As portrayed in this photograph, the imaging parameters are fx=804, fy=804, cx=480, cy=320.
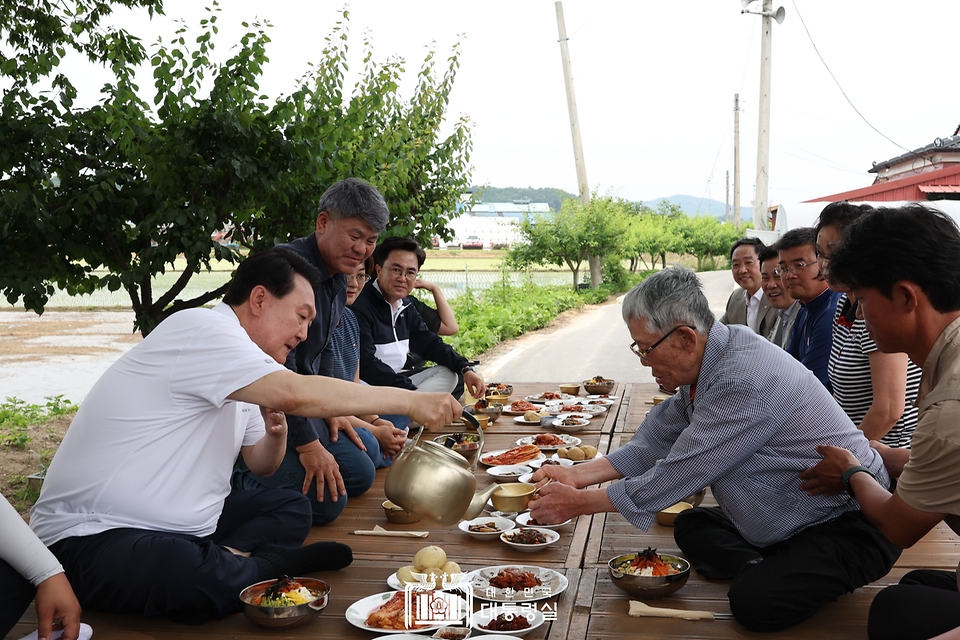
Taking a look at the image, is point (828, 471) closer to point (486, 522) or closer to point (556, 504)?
point (556, 504)

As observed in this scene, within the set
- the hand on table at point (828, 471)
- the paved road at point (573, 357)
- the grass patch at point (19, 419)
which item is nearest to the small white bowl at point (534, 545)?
the hand on table at point (828, 471)

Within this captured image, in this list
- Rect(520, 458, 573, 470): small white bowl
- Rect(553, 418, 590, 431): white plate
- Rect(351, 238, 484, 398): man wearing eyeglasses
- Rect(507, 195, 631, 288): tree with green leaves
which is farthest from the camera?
Rect(507, 195, 631, 288): tree with green leaves

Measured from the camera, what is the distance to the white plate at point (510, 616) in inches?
87.3

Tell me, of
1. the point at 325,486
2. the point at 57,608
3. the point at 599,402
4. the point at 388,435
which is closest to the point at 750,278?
the point at 599,402

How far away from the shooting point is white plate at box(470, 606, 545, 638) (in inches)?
87.3

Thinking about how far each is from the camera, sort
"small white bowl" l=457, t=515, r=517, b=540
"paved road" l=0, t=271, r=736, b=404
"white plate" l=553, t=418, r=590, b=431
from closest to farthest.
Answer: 1. "small white bowl" l=457, t=515, r=517, b=540
2. "white plate" l=553, t=418, r=590, b=431
3. "paved road" l=0, t=271, r=736, b=404

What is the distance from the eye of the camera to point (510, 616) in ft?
7.47

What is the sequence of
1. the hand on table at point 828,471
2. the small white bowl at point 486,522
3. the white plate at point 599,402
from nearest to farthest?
1. the hand on table at point 828,471
2. the small white bowl at point 486,522
3. the white plate at point 599,402

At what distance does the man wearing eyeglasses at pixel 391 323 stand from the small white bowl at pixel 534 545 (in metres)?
2.01

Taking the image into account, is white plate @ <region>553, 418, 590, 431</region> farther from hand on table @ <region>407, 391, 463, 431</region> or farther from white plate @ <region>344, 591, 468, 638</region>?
hand on table @ <region>407, 391, 463, 431</region>

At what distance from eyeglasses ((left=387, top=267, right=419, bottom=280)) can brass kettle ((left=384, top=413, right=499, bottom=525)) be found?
2.77 metres

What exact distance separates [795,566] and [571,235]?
59.9 ft

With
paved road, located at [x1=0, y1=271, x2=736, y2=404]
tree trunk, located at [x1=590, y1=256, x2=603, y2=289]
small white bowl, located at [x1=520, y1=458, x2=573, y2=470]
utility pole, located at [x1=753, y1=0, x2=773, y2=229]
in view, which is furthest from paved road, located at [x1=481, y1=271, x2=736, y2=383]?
small white bowl, located at [x1=520, y1=458, x2=573, y2=470]

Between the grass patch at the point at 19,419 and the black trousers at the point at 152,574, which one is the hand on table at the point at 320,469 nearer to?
the black trousers at the point at 152,574
